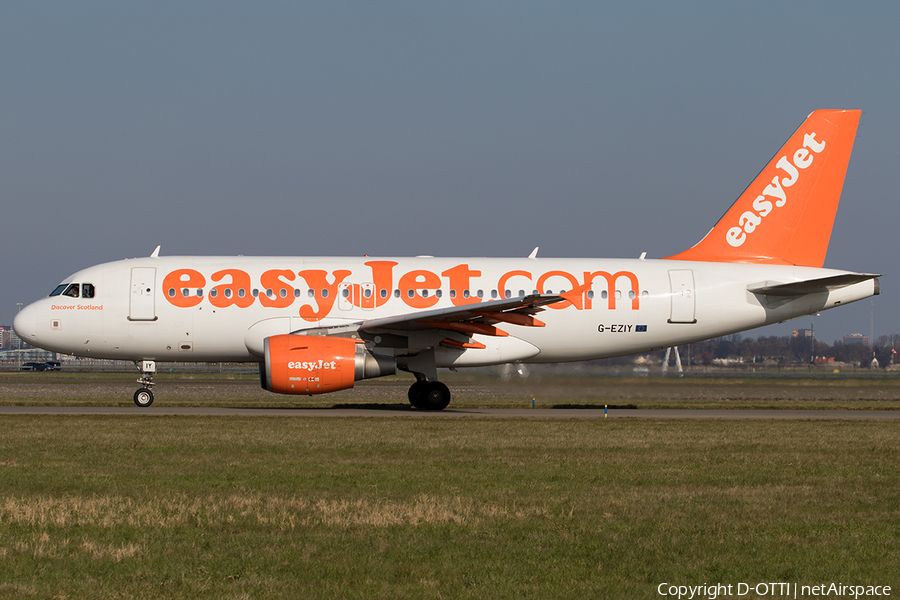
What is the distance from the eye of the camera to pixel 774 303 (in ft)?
84.8

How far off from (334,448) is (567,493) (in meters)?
5.16

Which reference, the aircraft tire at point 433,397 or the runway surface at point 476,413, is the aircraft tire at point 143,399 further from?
the aircraft tire at point 433,397

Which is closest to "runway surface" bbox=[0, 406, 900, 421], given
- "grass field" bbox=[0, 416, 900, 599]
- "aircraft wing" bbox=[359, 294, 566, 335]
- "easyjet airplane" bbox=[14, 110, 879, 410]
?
"easyjet airplane" bbox=[14, 110, 879, 410]

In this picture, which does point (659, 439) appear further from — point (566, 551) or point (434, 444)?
point (566, 551)

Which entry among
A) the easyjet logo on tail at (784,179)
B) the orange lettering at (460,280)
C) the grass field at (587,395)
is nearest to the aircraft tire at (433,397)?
the grass field at (587,395)

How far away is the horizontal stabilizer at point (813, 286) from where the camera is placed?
80.0 ft

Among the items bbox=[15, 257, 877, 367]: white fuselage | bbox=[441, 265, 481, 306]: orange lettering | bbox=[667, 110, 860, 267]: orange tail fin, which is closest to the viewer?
bbox=[15, 257, 877, 367]: white fuselage

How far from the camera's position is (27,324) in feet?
80.7

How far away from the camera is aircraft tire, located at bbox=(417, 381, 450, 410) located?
24359 mm

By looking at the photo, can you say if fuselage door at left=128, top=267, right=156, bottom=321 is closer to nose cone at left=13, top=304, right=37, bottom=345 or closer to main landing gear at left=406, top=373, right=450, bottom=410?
nose cone at left=13, top=304, right=37, bottom=345

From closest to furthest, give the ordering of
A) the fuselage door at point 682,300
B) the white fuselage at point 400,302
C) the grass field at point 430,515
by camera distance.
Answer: the grass field at point 430,515
the white fuselage at point 400,302
the fuselage door at point 682,300

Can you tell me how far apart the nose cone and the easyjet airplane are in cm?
4

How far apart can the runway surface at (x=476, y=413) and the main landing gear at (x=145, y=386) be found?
0.39m

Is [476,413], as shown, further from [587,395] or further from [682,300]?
[682,300]
